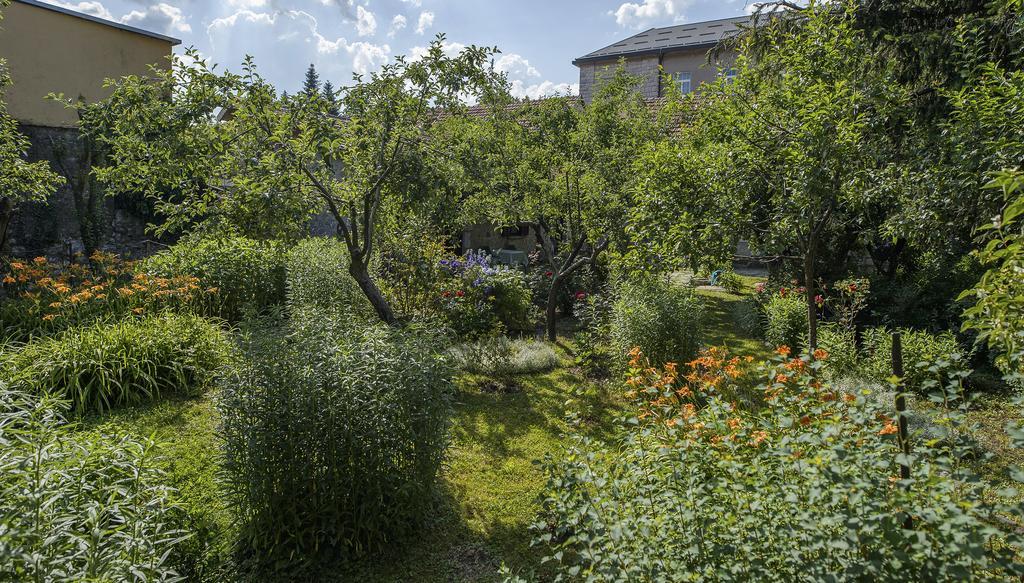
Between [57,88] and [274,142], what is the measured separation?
40.7ft

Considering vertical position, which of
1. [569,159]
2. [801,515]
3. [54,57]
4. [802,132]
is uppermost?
[54,57]

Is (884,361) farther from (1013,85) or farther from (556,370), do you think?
(556,370)

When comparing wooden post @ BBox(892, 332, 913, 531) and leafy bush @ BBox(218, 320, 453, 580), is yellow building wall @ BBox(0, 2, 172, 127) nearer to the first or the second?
leafy bush @ BBox(218, 320, 453, 580)

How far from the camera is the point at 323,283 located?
26.5 feet

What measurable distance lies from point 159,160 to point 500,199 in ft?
15.8

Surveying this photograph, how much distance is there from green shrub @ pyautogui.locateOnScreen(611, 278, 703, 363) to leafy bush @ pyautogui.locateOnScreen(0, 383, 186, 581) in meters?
4.88

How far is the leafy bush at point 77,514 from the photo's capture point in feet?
7.31

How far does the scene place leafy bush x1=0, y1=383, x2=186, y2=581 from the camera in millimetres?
2229

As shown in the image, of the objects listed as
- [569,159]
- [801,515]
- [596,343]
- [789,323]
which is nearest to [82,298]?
[596,343]

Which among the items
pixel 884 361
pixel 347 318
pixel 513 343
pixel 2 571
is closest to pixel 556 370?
pixel 513 343

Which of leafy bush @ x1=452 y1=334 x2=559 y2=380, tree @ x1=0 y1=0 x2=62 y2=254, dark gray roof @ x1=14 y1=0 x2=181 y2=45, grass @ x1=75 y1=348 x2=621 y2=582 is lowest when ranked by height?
grass @ x1=75 y1=348 x2=621 y2=582

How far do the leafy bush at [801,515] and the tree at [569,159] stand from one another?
585cm

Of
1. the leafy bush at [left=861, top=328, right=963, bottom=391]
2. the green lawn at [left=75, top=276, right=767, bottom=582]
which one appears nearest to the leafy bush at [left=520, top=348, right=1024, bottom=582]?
the green lawn at [left=75, top=276, right=767, bottom=582]

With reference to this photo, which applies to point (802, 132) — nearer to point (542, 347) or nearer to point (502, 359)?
point (502, 359)
